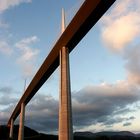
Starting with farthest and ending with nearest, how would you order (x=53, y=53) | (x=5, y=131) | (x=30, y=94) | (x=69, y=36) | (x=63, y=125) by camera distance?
(x=5, y=131), (x=30, y=94), (x=53, y=53), (x=69, y=36), (x=63, y=125)

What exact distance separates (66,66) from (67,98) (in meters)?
3.27

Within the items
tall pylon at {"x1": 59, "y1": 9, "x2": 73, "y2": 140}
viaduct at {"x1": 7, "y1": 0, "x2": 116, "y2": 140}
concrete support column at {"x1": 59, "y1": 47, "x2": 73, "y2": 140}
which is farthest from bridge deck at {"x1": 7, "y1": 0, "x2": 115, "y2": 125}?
concrete support column at {"x1": 59, "y1": 47, "x2": 73, "y2": 140}

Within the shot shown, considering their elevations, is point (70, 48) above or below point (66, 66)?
above

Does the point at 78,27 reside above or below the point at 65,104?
above

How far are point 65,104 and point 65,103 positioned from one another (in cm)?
10

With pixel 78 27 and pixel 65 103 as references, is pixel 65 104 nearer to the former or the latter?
pixel 65 103

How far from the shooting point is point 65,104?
24.3 meters

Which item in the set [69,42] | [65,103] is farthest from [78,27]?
[65,103]

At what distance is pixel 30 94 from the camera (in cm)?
4772

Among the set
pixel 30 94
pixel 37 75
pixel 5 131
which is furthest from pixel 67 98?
pixel 5 131

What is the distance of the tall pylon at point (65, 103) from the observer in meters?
23.7

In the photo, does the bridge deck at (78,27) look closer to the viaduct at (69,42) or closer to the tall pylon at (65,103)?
the viaduct at (69,42)

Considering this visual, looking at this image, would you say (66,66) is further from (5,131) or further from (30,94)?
(5,131)

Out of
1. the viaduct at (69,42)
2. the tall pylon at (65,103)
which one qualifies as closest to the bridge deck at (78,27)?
the viaduct at (69,42)
